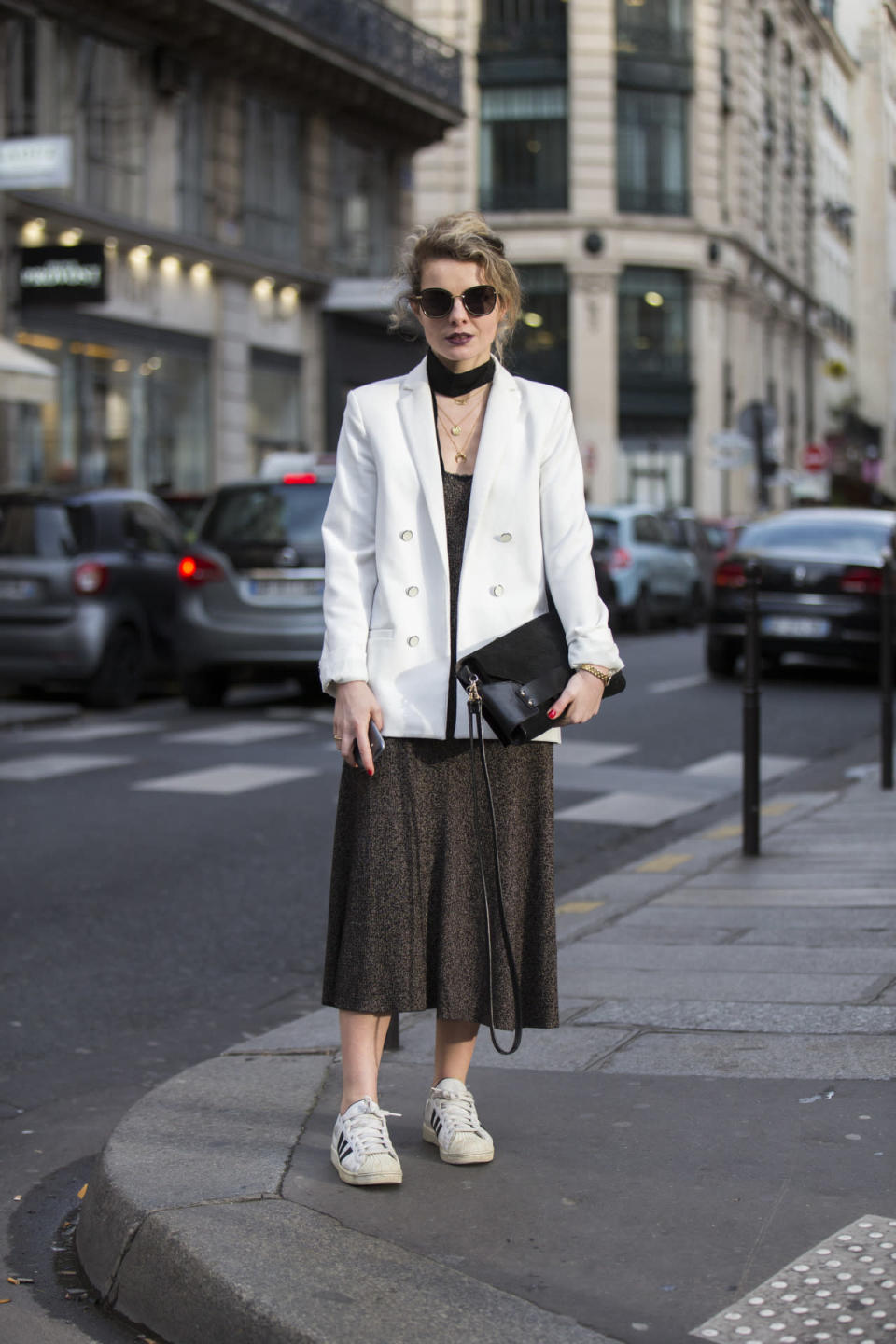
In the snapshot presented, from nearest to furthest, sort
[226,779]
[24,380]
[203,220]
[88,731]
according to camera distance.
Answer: [226,779] → [88,731] → [24,380] → [203,220]

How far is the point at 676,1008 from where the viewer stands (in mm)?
4902

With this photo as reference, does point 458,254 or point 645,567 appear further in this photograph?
point 645,567

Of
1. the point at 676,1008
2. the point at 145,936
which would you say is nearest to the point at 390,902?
the point at 676,1008

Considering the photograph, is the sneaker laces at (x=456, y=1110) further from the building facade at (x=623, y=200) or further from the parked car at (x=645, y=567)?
the building facade at (x=623, y=200)

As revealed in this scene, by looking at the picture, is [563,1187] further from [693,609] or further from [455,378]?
[693,609]

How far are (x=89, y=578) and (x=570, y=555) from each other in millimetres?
11176

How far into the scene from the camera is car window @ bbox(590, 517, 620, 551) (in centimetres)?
2338

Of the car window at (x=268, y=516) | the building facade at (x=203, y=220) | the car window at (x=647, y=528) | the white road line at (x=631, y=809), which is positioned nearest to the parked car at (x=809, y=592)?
the car window at (x=268, y=516)

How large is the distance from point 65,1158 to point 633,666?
14.4m

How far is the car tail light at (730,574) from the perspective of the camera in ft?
54.2

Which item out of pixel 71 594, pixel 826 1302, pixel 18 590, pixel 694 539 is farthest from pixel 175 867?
pixel 694 539

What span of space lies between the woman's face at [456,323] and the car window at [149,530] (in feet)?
37.6

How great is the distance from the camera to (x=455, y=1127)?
145 inches

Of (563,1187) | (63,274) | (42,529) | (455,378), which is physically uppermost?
(63,274)
